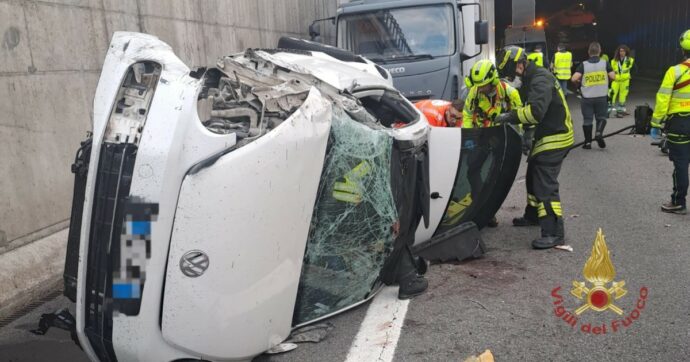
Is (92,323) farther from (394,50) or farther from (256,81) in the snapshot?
(394,50)

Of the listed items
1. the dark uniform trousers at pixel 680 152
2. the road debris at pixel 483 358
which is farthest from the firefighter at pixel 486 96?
the road debris at pixel 483 358

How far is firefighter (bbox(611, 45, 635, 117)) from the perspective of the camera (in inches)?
520

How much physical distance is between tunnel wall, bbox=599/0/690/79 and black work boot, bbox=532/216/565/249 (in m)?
20.9

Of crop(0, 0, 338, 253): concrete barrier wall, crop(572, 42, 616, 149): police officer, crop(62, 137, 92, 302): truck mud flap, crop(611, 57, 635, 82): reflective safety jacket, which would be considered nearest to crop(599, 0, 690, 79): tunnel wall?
crop(611, 57, 635, 82): reflective safety jacket

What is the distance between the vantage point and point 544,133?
5.22 m

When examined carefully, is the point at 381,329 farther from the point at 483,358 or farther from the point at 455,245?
the point at 455,245

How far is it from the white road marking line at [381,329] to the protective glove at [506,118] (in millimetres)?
1923

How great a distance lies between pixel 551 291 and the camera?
413 centimetres

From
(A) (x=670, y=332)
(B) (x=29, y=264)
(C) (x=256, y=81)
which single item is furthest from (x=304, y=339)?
(B) (x=29, y=264)

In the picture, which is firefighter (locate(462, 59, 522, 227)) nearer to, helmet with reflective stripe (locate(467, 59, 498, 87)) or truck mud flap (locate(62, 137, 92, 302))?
Answer: helmet with reflective stripe (locate(467, 59, 498, 87))

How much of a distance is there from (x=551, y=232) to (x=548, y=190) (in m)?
0.35

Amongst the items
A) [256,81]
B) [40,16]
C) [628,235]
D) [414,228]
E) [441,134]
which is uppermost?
[40,16]

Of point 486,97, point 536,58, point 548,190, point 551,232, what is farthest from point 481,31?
point 551,232

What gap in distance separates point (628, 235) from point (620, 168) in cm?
334
